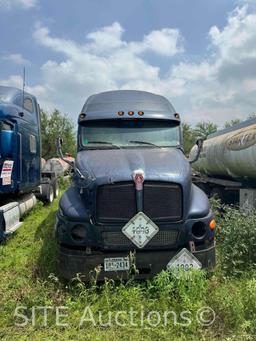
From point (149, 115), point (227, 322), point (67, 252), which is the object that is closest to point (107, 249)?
point (67, 252)

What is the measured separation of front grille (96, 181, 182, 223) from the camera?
4.86 meters

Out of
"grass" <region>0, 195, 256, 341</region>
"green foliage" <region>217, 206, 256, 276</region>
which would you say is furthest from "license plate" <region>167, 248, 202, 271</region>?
→ "green foliage" <region>217, 206, 256, 276</region>

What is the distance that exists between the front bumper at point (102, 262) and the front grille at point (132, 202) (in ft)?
1.52

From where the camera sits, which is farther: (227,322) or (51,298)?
(51,298)

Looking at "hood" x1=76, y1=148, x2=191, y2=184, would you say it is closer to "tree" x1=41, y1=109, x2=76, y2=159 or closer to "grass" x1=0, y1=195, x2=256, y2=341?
"grass" x1=0, y1=195, x2=256, y2=341

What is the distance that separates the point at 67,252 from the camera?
4855 mm

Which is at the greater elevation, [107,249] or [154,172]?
[154,172]

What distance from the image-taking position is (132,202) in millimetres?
4867

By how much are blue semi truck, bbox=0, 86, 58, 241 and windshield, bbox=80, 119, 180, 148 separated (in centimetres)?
220

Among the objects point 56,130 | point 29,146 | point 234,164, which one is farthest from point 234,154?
point 56,130

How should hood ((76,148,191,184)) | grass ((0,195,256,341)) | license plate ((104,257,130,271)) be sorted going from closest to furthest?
1. grass ((0,195,256,341))
2. license plate ((104,257,130,271))
3. hood ((76,148,191,184))

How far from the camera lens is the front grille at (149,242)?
484cm

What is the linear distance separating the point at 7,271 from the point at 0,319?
1754 mm

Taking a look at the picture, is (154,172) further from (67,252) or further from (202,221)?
(67,252)
